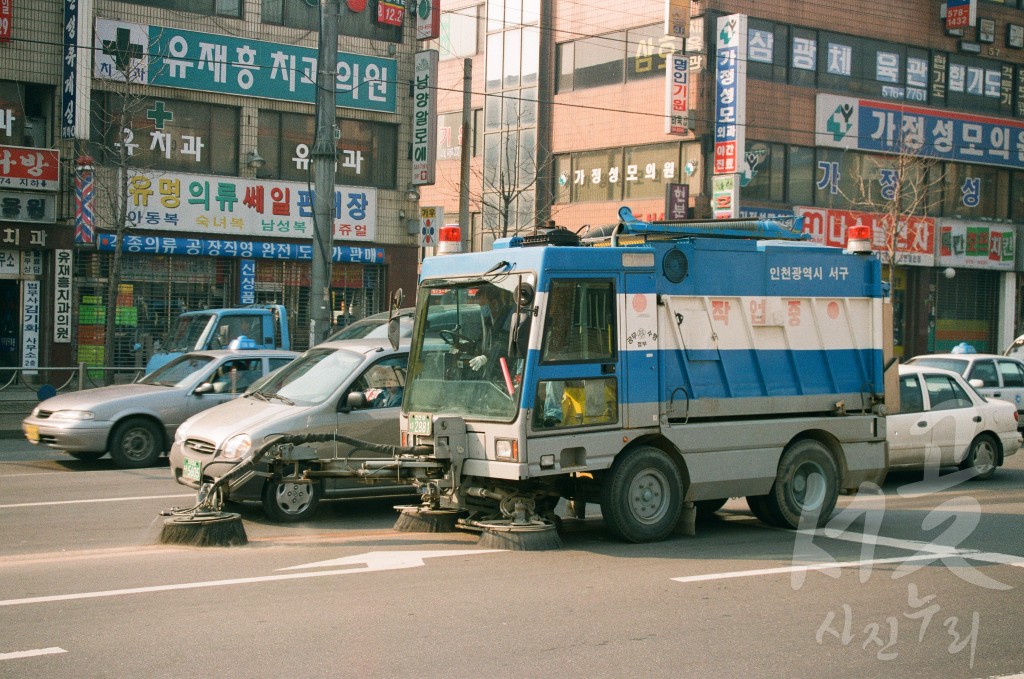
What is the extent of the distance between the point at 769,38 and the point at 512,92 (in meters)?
9.50

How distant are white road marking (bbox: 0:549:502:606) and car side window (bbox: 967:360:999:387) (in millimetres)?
13064

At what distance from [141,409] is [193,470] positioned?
184 inches

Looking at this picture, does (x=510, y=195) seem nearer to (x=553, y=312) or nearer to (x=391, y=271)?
(x=391, y=271)

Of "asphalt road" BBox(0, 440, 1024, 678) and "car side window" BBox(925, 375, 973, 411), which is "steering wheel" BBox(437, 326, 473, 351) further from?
"car side window" BBox(925, 375, 973, 411)

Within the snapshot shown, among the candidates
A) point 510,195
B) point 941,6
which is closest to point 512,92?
point 510,195

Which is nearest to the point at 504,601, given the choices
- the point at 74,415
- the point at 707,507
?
the point at 707,507

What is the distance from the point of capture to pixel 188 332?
2011 centimetres

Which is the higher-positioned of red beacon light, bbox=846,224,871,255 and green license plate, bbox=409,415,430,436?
red beacon light, bbox=846,224,871,255

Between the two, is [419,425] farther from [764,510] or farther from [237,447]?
[764,510]

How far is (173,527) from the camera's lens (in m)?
9.61

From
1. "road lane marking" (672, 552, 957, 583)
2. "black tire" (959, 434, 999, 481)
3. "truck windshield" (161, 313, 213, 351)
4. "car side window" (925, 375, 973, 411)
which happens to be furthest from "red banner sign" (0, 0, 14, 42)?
"road lane marking" (672, 552, 957, 583)

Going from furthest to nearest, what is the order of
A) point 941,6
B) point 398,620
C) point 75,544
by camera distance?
point 941,6
point 75,544
point 398,620

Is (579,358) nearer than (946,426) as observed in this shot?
Yes

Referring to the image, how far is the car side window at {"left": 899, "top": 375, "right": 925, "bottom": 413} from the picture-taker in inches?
585
